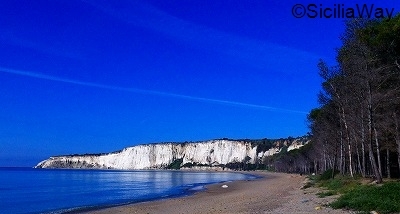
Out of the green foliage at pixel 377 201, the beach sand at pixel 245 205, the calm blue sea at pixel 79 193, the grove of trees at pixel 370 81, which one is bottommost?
the calm blue sea at pixel 79 193

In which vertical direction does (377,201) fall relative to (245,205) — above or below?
above

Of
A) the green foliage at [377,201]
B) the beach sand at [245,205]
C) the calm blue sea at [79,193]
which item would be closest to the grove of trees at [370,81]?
the beach sand at [245,205]

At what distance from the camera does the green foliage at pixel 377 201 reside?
42.8ft

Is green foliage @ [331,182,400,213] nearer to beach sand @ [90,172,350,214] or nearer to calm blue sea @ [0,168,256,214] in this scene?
beach sand @ [90,172,350,214]

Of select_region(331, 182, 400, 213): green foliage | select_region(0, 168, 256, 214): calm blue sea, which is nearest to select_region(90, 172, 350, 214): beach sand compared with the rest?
select_region(331, 182, 400, 213): green foliage

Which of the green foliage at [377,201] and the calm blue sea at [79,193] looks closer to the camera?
the green foliage at [377,201]

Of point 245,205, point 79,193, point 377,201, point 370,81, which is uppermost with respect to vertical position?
point 370,81

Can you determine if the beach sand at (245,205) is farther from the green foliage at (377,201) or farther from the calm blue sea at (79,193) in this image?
the calm blue sea at (79,193)

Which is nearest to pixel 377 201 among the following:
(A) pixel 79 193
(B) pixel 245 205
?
(B) pixel 245 205

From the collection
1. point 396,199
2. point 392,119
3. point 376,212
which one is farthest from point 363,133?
point 376,212

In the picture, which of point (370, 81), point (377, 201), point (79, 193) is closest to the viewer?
point (377, 201)

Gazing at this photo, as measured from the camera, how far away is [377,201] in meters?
13.9

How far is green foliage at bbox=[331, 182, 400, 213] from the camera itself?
13.1 meters

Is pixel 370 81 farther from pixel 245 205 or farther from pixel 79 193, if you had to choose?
pixel 79 193
